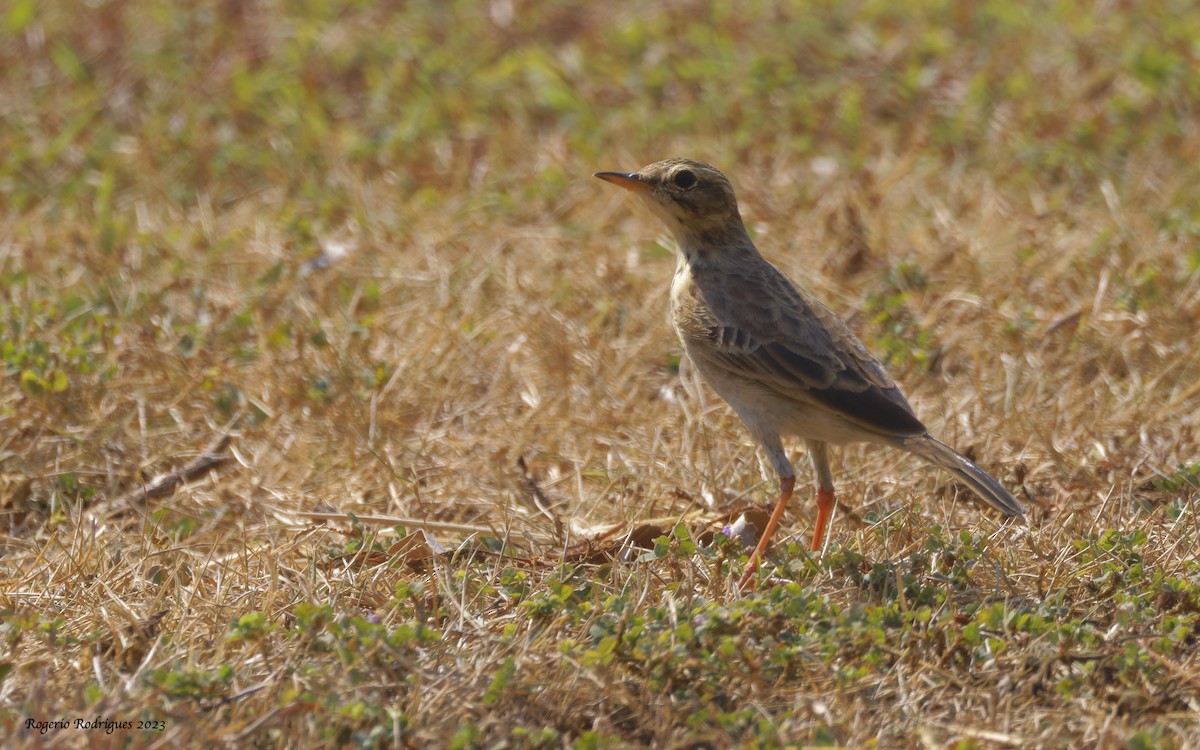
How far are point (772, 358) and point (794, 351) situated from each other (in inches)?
3.4

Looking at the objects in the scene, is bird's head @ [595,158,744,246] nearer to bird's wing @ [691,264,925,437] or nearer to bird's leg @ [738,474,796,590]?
bird's wing @ [691,264,925,437]

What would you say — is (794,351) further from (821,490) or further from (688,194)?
(688,194)

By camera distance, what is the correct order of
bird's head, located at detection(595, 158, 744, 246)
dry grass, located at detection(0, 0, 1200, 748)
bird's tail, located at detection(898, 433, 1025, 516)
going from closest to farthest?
dry grass, located at detection(0, 0, 1200, 748) < bird's tail, located at detection(898, 433, 1025, 516) < bird's head, located at detection(595, 158, 744, 246)

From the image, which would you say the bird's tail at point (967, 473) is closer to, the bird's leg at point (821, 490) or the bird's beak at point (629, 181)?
the bird's leg at point (821, 490)

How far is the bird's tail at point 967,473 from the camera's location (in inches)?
197

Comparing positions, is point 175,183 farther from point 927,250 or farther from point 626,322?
point 927,250

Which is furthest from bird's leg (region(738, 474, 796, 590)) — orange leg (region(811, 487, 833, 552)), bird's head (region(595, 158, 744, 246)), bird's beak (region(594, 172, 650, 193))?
bird's beak (region(594, 172, 650, 193))

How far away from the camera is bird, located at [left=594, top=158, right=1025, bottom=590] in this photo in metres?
5.19

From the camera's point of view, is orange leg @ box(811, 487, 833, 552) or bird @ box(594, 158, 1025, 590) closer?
bird @ box(594, 158, 1025, 590)

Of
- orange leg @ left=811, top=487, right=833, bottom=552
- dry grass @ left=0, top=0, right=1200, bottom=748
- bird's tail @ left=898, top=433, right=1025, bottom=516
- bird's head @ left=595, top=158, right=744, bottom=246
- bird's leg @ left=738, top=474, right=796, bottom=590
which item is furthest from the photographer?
bird's head @ left=595, top=158, right=744, bottom=246

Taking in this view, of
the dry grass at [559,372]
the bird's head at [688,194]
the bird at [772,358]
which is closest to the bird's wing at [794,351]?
the bird at [772,358]

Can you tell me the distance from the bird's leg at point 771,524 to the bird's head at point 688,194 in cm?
115

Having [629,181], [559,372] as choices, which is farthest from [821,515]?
[559,372]

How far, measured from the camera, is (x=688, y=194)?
6.01 meters
